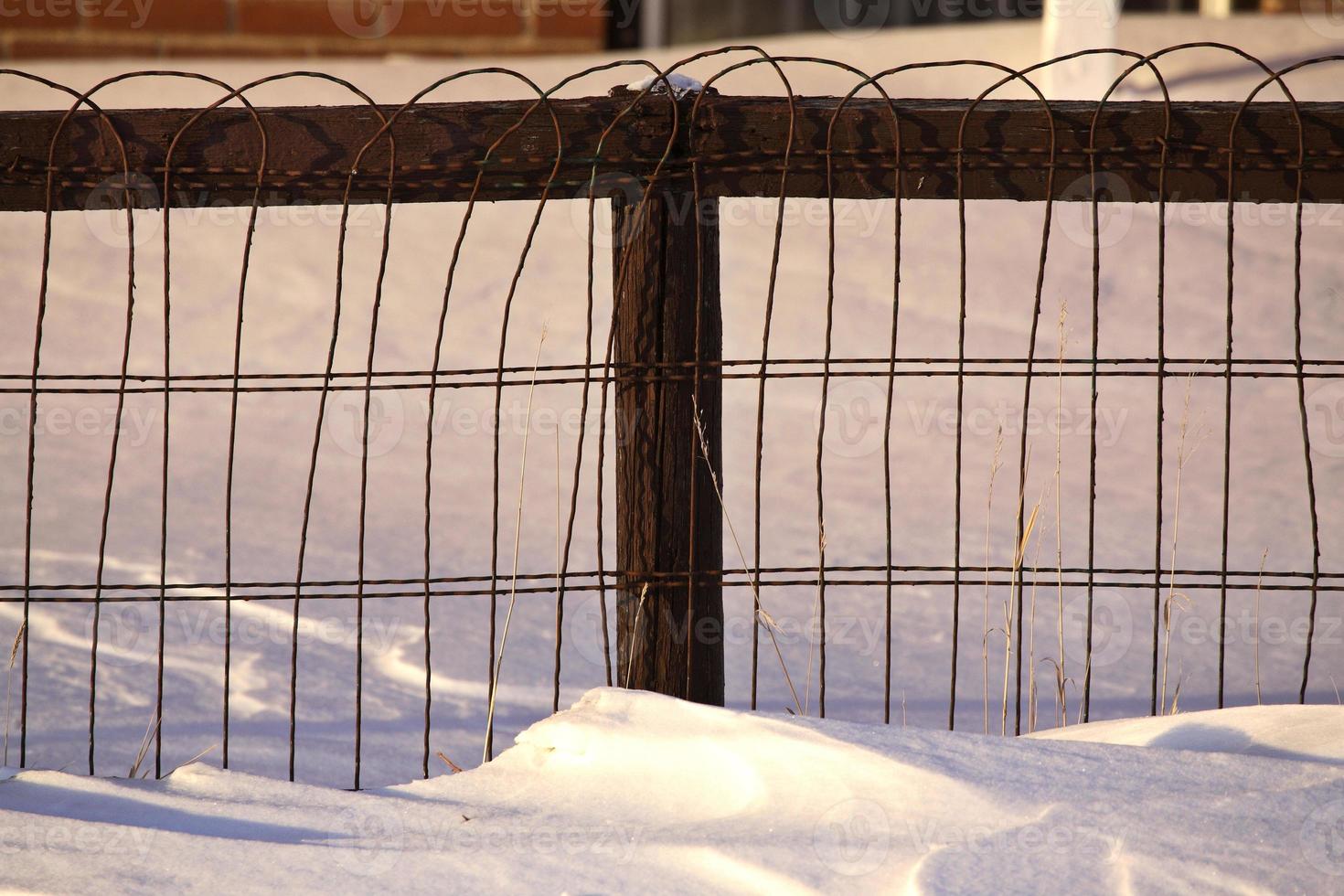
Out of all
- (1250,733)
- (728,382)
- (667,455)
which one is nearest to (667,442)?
(667,455)

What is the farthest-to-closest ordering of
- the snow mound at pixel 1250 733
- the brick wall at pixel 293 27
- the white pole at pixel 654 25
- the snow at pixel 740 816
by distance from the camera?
the white pole at pixel 654 25 → the brick wall at pixel 293 27 → the snow mound at pixel 1250 733 → the snow at pixel 740 816

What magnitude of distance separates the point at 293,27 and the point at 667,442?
6.96 metres

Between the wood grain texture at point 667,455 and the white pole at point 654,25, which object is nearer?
the wood grain texture at point 667,455

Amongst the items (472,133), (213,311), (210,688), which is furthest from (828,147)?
(213,311)

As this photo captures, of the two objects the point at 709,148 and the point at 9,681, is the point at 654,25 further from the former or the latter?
the point at 9,681

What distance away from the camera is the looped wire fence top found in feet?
6.77

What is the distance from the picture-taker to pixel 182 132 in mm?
2094

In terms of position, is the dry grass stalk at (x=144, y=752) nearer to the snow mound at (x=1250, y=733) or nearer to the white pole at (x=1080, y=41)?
the snow mound at (x=1250, y=733)

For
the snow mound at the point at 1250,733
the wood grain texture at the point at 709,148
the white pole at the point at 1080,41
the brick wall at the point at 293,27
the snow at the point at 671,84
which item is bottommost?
the snow mound at the point at 1250,733

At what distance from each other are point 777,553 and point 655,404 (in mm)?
2165

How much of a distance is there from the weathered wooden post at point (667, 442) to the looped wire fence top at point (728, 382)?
2 centimetres

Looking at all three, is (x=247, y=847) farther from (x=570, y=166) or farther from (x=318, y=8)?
→ (x=318, y=8)

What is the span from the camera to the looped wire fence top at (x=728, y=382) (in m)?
2.06

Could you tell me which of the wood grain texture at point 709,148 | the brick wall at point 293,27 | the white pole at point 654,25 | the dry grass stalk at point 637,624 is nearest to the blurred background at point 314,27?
the brick wall at point 293,27
